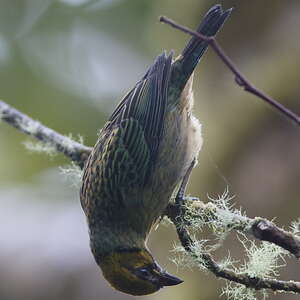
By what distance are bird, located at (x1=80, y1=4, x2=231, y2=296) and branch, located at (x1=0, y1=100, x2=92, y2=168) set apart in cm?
10

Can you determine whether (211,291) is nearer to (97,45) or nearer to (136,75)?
(136,75)

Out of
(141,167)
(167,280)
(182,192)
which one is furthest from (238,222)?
(141,167)

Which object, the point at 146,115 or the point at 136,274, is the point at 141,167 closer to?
the point at 146,115

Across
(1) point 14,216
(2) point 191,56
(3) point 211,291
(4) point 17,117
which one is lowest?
(1) point 14,216

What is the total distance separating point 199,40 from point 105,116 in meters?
4.24

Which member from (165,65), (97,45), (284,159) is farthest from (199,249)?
(97,45)

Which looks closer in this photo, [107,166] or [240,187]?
[107,166]

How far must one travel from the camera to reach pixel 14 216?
734 centimetres

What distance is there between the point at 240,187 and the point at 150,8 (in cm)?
440

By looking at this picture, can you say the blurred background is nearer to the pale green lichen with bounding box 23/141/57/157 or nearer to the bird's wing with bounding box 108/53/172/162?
the pale green lichen with bounding box 23/141/57/157

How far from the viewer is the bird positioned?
3682mm

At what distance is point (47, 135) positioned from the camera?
13.1ft

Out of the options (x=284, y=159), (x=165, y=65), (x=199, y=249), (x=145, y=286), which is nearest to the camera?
(x=199, y=249)

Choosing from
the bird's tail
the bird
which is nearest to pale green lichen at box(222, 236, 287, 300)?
the bird
